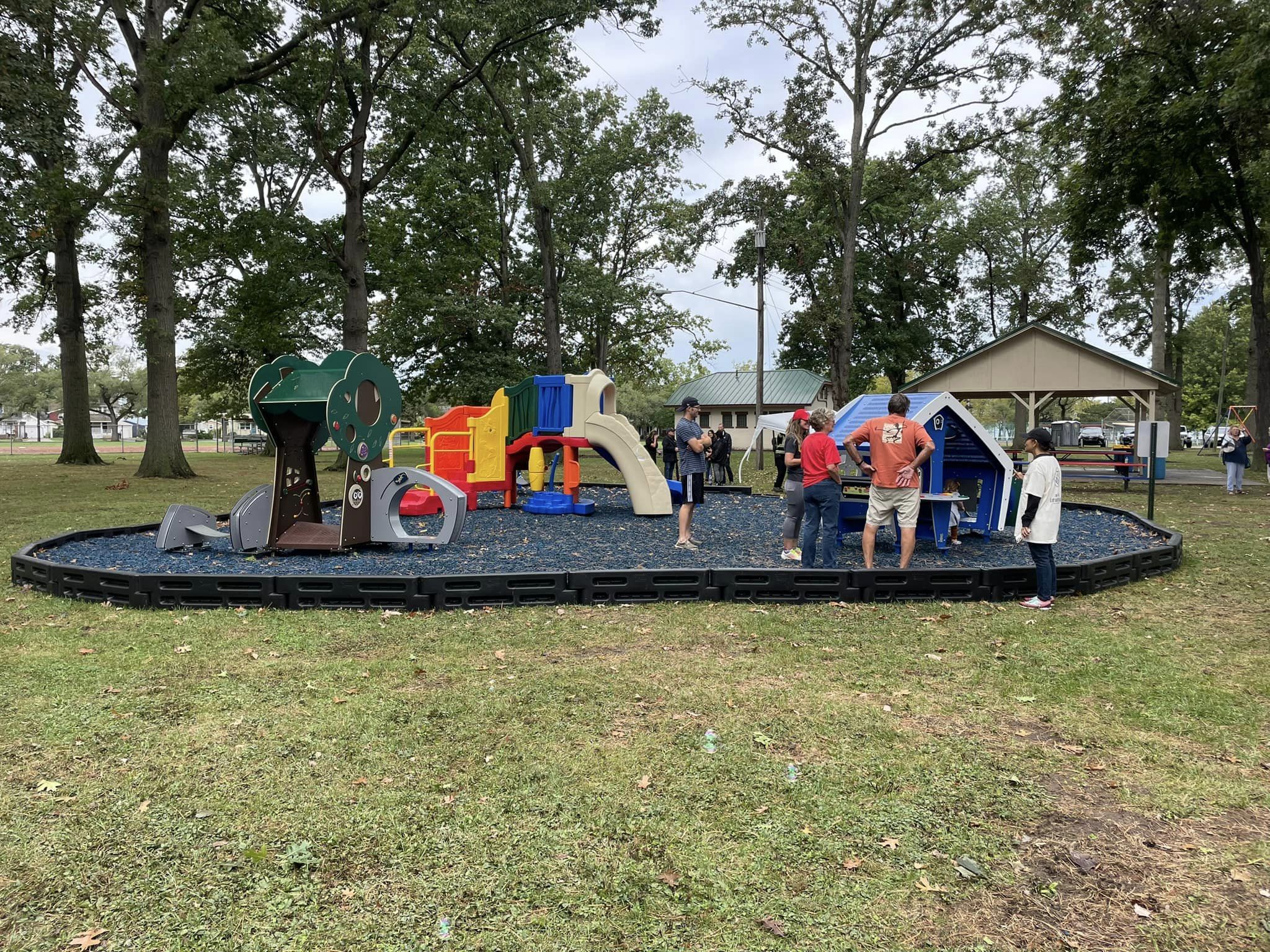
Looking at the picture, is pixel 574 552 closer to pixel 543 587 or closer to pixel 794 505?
pixel 543 587

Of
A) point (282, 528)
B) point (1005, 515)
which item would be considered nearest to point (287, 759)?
point (282, 528)

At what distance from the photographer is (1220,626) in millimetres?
5801

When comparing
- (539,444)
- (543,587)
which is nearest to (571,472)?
(539,444)

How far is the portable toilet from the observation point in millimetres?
9070

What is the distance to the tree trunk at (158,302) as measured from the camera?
17406mm

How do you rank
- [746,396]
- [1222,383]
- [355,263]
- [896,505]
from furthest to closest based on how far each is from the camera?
1. [1222,383]
2. [746,396]
3. [355,263]
4. [896,505]

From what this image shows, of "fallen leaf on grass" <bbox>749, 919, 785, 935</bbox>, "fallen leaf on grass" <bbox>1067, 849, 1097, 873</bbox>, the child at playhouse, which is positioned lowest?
"fallen leaf on grass" <bbox>749, 919, 785, 935</bbox>

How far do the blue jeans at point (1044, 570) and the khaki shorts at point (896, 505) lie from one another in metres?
1.14

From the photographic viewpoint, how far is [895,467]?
7152 mm

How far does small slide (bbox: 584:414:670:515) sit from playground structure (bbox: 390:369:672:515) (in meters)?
0.01

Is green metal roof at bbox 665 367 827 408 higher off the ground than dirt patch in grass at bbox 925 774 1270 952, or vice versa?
green metal roof at bbox 665 367 827 408

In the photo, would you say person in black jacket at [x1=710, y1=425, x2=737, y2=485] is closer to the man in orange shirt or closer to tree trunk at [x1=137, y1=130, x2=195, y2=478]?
the man in orange shirt

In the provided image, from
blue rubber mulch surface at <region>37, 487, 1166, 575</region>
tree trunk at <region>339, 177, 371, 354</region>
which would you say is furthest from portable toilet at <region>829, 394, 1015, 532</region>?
tree trunk at <region>339, 177, 371, 354</region>

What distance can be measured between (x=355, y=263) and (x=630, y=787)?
2144 centimetres
